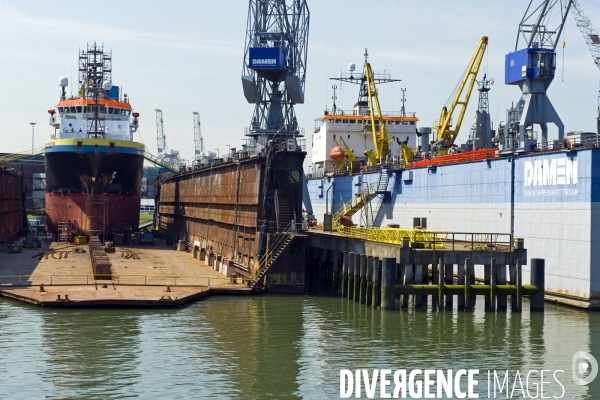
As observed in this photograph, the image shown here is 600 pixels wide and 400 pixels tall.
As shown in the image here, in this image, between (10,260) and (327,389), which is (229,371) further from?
(10,260)

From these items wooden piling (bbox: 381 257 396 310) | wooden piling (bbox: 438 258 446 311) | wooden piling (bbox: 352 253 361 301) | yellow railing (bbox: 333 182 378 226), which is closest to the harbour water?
wooden piling (bbox: 381 257 396 310)

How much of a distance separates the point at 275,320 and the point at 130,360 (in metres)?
9.45

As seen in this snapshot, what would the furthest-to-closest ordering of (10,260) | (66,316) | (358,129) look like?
(358,129), (10,260), (66,316)

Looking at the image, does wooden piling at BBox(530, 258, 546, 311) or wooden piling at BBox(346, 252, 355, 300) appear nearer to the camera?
wooden piling at BBox(530, 258, 546, 311)

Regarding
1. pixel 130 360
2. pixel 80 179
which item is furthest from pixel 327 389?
pixel 80 179

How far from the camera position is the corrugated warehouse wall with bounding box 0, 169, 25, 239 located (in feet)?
236

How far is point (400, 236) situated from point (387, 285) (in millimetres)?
3254

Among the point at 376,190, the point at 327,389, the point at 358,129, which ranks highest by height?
the point at 358,129

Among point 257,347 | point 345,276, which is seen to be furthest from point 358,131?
point 257,347

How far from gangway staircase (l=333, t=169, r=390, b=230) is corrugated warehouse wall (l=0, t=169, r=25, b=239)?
29049mm

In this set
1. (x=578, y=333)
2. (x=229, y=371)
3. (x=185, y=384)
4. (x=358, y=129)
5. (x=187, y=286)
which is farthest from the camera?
(x=358, y=129)

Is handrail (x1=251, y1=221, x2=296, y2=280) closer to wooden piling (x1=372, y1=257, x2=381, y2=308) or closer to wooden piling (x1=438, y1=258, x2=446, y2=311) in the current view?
wooden piling (x1=372, y1=257, x2=381, y2=308)

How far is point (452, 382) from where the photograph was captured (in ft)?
82.2

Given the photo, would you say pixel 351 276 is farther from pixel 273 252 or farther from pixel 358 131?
pixel 358 131
